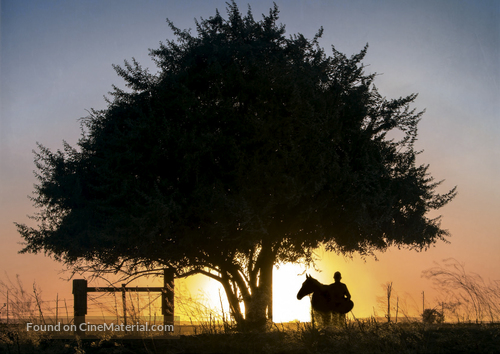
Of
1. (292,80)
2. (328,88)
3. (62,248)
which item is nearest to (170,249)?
(62,248)

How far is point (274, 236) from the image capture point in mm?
16609

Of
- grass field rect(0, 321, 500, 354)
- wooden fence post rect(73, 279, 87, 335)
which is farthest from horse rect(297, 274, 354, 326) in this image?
wooden fence post rect(73, 279, 87, 335)

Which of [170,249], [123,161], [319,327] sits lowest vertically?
[319,327]

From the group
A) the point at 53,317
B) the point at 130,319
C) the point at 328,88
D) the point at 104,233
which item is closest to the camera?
the point at 130,319

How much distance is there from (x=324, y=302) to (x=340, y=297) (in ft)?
1.66

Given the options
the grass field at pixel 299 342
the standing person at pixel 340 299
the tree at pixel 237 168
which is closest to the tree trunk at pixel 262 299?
the tree at pixel 237 168

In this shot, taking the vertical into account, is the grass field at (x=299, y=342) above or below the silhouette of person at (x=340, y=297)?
below

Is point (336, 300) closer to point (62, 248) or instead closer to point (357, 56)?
point (357, 56)

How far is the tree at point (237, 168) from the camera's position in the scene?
47.6ft

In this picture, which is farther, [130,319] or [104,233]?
[104,233]

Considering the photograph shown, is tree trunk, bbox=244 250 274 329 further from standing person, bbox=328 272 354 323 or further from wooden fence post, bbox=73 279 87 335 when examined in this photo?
wooden fence post, bbox=73 279 87 335

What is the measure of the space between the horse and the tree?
2133 millimetres

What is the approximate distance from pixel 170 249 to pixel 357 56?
1029 cm

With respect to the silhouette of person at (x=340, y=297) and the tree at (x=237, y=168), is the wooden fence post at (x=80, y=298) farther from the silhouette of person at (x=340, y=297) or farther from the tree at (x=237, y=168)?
the silhouette of person at (x=340, y=297)
